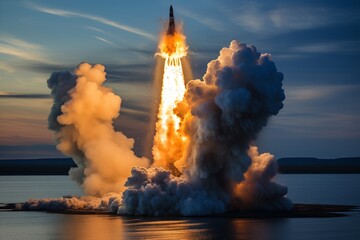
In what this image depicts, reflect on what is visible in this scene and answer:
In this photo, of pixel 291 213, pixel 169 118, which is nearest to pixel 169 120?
pixel 169 118

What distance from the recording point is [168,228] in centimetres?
8294

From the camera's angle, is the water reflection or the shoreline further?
the shoreline

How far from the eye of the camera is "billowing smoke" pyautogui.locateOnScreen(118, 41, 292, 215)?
297 feet

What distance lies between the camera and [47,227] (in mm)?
88750

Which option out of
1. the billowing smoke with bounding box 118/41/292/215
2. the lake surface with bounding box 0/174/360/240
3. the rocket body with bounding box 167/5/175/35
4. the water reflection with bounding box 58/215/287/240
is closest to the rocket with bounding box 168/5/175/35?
the rocket body with bounding box 167/5/175/35

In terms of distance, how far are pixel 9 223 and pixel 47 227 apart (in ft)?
23.0

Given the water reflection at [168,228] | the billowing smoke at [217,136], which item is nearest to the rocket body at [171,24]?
the billowing smoke at [217,136]

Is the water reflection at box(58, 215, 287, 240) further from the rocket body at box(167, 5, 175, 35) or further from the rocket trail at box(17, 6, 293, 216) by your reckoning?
the rocket body at box(167, 5, 175, 35)

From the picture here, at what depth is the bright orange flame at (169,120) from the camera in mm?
101625

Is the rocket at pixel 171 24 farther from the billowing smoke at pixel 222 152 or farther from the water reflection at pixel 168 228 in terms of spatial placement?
the water reflection at pixel 168 228

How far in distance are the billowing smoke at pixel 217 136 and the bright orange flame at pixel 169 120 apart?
23.0 ft

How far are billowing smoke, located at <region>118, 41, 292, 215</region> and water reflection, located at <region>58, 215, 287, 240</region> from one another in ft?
9.33

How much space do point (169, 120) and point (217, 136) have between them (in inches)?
496

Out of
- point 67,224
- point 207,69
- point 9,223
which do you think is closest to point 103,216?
→ point 67,224
